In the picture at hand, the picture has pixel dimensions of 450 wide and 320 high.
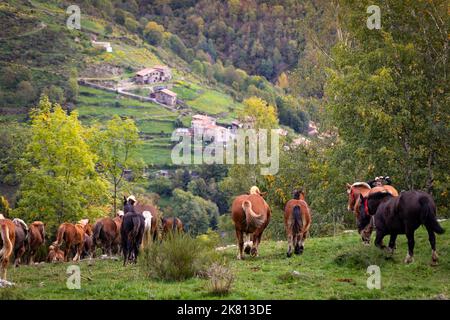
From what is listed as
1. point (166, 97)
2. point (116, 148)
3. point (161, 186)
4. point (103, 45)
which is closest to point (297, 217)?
point (116, 148)

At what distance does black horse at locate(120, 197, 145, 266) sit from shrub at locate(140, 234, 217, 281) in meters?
3.40

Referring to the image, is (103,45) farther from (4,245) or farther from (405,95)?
(4,245)

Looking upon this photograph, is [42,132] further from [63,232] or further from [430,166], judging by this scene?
[430,166]

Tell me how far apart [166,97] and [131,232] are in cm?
13735

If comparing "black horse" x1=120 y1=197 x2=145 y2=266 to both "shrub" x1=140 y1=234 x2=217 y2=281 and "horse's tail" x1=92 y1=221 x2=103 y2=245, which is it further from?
"horse's tail" x1=92 y1=221 x2=103 y2=245

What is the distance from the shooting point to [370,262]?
17.1 metres

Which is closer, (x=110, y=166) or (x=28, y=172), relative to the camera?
(x=28, y=172)

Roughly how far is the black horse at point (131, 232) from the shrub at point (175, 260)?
3.40 meters

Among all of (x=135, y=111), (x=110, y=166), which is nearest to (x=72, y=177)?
(x=110, y=166)

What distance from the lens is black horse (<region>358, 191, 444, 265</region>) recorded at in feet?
54.2

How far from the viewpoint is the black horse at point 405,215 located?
651 inches

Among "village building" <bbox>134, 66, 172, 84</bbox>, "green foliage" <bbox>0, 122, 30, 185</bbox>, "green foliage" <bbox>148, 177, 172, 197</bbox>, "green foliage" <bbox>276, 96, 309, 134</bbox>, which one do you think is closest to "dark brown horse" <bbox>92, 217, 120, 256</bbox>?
"green foliage" <bbox>0, 122, 30, 185</bbox>

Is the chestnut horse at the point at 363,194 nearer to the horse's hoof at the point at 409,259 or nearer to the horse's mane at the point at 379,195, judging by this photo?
the horse's mane at the point at 379,195
